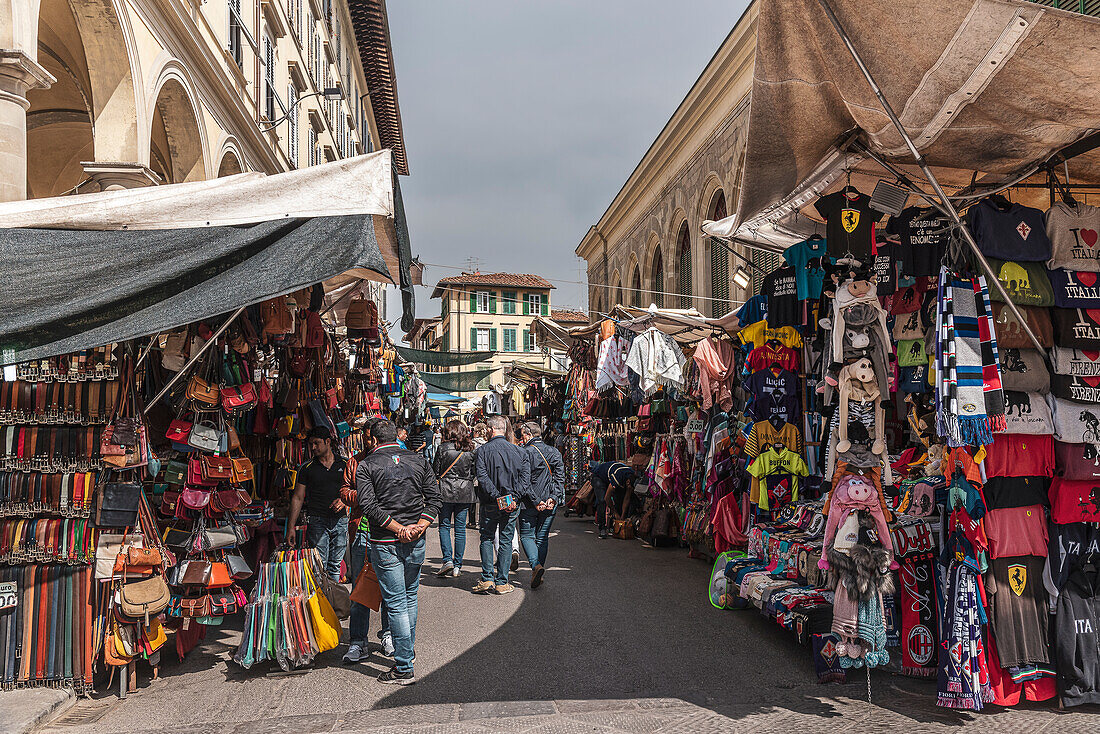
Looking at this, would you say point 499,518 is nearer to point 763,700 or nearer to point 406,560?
point 406,560

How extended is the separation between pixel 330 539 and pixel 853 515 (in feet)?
15.4

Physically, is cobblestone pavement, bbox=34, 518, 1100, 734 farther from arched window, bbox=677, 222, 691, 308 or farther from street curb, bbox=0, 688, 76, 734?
arched window, bbox=677, 222, 691, 308

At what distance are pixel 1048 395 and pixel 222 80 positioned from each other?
13.8 metres

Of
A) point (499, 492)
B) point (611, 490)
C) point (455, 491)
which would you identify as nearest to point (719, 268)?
point (611, 490)

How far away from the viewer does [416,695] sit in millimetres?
5262

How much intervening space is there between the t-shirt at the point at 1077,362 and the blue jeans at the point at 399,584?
4496 millimetres

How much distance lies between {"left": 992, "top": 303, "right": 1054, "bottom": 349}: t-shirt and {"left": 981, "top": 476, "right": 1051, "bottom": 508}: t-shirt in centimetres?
83

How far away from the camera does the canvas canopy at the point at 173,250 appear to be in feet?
13.8

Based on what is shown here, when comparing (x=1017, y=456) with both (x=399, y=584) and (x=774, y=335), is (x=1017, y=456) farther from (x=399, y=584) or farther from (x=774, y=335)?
(x=399, y=584)

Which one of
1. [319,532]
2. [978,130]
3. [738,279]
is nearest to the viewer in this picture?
[978,130]

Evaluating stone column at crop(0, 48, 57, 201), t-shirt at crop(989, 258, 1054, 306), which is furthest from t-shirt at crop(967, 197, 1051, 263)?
stone column at crop(0, 48, 57, 201)

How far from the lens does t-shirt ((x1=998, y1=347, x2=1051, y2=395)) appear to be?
4.66m

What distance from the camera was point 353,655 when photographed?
5.97 m

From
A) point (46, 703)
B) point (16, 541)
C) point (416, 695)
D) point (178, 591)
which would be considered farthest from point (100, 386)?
point (416, 695)
